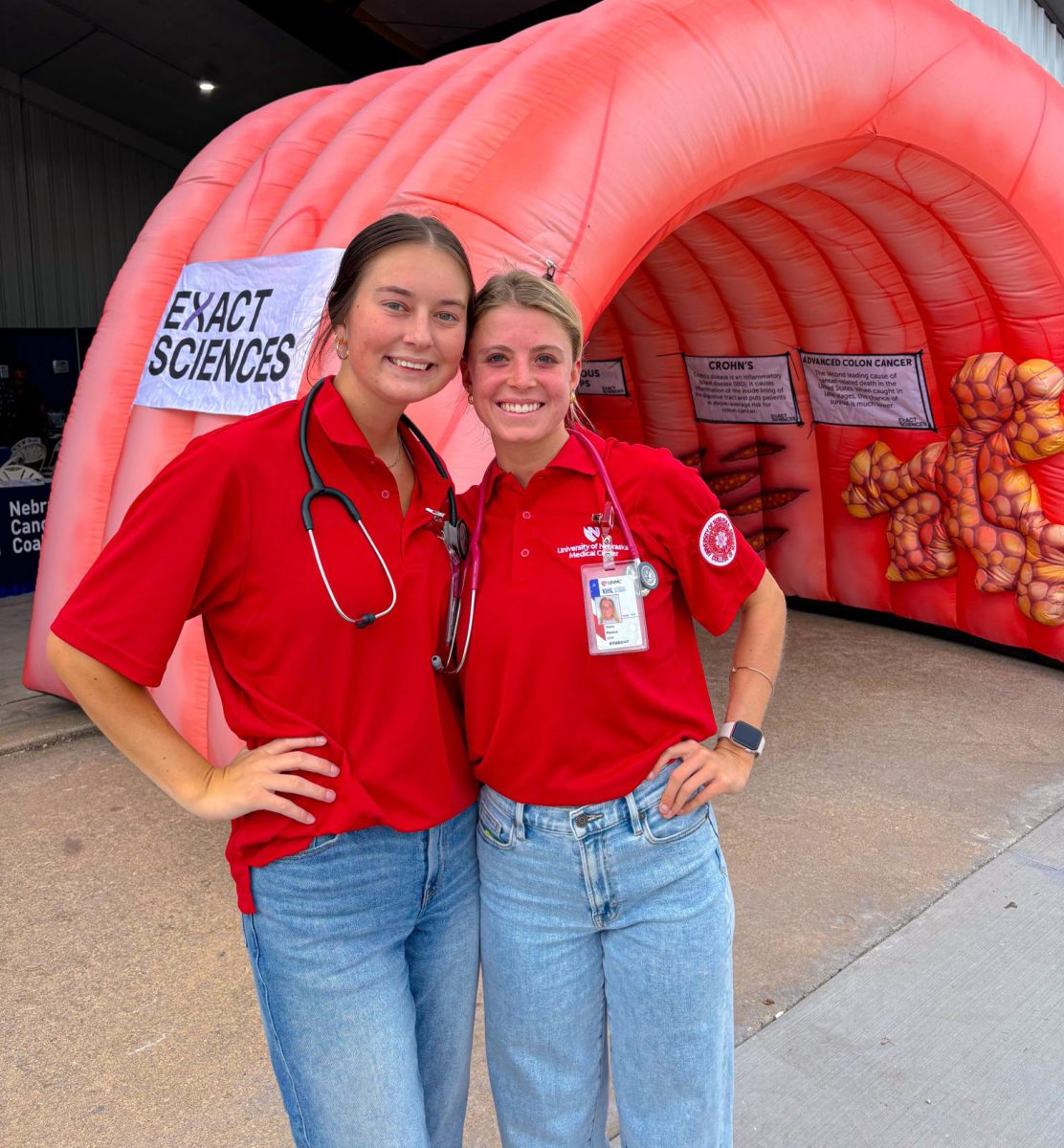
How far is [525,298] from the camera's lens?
4.51ft

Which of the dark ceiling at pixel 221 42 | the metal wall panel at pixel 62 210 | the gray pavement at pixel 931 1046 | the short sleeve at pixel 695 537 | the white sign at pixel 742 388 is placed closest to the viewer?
the short sleeve at pixel 695 537

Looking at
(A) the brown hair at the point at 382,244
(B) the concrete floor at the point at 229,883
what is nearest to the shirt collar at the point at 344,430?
(A) the brown hair at the point at 382,244

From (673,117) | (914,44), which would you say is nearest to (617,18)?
(673,117)

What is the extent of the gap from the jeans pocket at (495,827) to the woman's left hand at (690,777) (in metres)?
0.20

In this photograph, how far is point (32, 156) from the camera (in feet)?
31.1

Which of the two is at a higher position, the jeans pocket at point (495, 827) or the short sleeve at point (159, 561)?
the short sleeve at point (159, 561)

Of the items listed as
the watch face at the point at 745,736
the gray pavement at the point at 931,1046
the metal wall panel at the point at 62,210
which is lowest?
the gray pavement at the point at 931,1046

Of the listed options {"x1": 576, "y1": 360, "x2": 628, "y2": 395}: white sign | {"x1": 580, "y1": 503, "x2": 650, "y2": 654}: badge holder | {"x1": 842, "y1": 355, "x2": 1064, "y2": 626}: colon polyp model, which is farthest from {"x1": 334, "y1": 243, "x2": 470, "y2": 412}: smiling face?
{"x1": 576, "y1": 360, "x2": 628, "y2": 395}: white sign

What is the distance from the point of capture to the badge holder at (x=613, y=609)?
135 cm

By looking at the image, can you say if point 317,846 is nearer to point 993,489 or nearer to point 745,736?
point 745,736

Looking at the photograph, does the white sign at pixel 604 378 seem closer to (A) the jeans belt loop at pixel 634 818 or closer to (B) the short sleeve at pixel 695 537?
(B) the short sleeve at pixel 695 537

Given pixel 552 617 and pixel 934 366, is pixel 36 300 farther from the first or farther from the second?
pixel 552 617

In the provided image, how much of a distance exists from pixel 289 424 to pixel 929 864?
2567 mm

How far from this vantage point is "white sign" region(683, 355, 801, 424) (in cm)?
571
